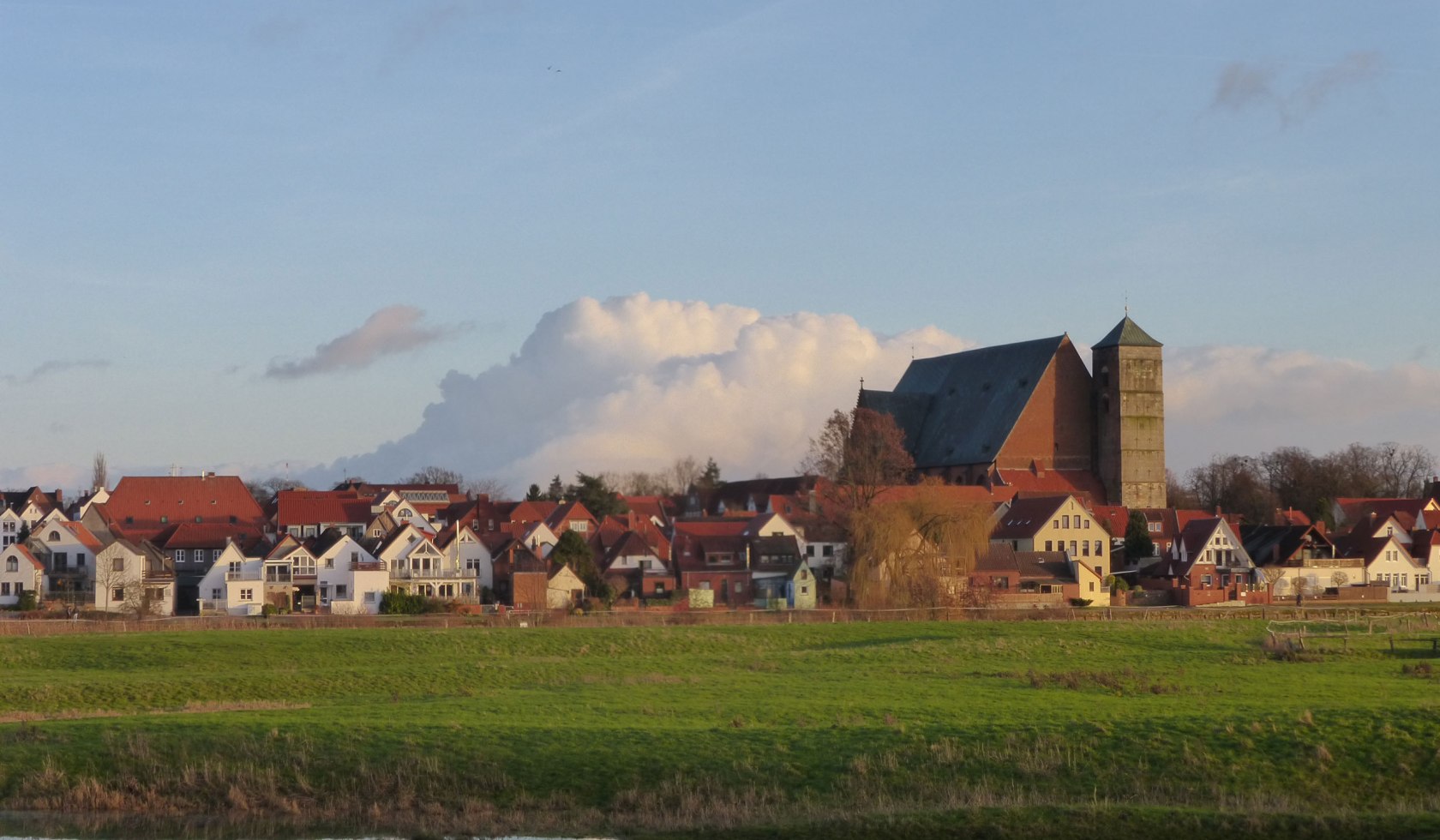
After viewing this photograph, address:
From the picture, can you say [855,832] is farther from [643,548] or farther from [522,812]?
[643,548]

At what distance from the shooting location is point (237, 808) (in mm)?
25250

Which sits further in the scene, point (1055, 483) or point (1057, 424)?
point (1057, 424)

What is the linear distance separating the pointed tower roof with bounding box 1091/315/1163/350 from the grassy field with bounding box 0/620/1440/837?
71817 millimetres

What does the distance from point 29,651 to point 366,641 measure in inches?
359

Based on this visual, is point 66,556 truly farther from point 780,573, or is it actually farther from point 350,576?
point 780,573

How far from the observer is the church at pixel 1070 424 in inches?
4102

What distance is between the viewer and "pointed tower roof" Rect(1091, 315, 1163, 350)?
106000mm

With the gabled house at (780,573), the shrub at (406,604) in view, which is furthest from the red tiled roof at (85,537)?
the gabled house at (780,573)

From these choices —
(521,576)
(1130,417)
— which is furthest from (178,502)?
(1130,417)

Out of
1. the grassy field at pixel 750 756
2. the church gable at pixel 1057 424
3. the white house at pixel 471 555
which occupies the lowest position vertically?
the grassy field at pixel 750 756

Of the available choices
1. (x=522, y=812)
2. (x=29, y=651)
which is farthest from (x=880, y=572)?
(x=522, y=812)

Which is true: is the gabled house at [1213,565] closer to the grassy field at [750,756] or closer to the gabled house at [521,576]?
the gabled house at [521,576]

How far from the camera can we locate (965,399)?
113m

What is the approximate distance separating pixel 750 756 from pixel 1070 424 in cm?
8404
